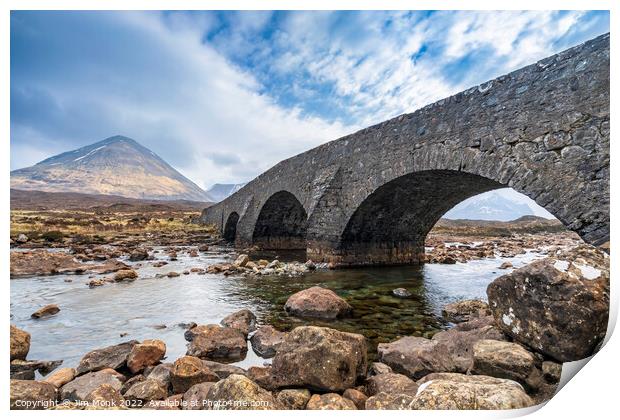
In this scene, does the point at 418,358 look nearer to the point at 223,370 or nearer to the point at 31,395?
the point at 223,370

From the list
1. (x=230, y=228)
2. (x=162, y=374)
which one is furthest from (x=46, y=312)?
(x=230, y=228)

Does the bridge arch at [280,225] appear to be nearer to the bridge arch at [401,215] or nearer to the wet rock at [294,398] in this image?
the bridge arch at [401,215]

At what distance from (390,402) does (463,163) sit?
5805mm

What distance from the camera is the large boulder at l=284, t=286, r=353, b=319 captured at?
20.6ft

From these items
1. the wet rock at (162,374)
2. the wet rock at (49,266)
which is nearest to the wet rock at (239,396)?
the wet rock at (162,374)

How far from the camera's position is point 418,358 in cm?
386

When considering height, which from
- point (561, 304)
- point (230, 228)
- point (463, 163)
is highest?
point (463, 163)

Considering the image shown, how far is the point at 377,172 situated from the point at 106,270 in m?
9.12

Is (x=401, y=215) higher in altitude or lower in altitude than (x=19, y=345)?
higher

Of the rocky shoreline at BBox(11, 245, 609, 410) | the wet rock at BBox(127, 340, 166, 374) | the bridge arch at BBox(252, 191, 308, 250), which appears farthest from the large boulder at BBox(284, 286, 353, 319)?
the bridge arch at BBox(252, 191, 308, 250)

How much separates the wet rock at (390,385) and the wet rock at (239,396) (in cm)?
109

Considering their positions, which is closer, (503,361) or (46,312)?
(503,361)

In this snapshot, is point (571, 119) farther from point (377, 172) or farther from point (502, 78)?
point (377, 172)

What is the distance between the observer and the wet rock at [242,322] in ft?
17.8
